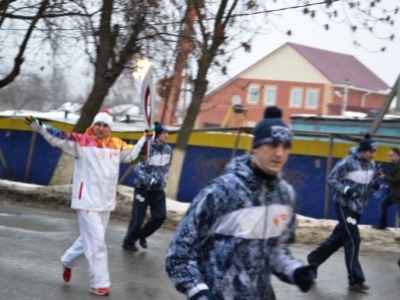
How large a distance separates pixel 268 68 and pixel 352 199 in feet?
190

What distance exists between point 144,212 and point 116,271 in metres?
1.77

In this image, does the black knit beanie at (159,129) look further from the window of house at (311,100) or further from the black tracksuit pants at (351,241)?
the window of house at (311,100)

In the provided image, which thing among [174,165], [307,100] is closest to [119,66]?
[174,165]

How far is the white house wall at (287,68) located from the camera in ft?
213

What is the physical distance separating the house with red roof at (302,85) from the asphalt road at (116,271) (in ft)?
159

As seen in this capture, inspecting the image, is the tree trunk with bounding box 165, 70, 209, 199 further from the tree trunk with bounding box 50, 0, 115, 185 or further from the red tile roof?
the red tile roof

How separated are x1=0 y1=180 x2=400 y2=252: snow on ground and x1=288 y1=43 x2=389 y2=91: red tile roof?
146 feet

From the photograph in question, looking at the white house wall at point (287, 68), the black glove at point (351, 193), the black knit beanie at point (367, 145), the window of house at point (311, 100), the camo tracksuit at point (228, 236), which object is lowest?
the black glove at point (351, 193)

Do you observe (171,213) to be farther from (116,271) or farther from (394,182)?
(116,271)

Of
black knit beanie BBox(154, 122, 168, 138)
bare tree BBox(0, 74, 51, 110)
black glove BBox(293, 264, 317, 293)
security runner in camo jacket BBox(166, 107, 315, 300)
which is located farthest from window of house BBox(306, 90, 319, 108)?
security runner in camo jacket BBox(166, 107, 315, 300)

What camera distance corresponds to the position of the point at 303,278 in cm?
436

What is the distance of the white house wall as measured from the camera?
213 ft

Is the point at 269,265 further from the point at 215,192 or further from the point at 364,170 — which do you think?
the point at 364,170

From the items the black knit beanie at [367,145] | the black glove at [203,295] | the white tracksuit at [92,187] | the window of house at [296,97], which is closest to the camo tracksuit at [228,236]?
the black glove at [203,295]
